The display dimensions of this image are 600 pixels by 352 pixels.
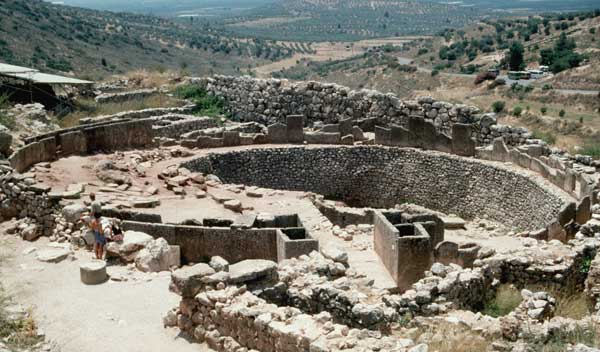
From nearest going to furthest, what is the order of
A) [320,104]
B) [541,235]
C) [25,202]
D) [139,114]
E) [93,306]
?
[93,306] < [541,235] < [25,202] < [320,104] < [139,114]

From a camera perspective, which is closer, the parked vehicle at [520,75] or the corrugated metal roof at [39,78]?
the corrugated metal roof at [39,78]

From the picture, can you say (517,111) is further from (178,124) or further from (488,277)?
(488,277)

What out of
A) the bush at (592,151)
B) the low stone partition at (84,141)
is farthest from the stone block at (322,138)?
the bush at (592,151)

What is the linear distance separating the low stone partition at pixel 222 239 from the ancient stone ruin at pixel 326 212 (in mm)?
27

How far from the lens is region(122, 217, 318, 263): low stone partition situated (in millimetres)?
14180

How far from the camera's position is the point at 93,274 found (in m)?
12.0

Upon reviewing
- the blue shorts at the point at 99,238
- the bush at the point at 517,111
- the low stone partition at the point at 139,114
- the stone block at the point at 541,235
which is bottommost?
the bush at the point at 517,111

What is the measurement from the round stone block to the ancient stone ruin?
0.10 feet

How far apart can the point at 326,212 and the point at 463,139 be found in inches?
215

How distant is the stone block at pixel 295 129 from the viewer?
23.2 meters

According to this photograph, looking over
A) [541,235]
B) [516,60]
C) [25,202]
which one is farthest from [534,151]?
[516,60]

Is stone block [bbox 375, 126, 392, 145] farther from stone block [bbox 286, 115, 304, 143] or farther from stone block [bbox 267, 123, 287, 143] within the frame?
stone block [bbox 267, 123, 287, 143]

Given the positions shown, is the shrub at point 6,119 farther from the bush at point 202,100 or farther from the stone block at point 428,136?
the stone block at point 428,136

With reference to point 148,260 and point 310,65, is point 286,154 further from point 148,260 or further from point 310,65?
point 310,65
